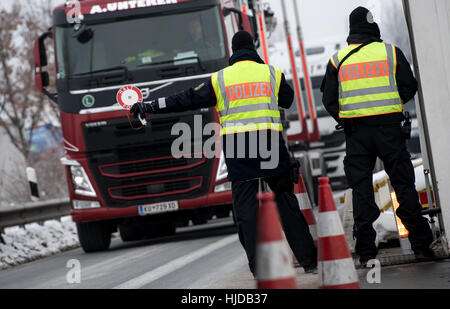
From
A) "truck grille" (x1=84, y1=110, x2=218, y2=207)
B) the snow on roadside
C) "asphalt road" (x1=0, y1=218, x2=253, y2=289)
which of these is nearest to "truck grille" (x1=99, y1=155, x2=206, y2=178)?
"truck grille" (x1=84, y1=110, x2=218, y2=207)

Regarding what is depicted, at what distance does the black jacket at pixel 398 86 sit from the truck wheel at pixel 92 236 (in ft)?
23.5

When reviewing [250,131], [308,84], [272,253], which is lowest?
[272,253]

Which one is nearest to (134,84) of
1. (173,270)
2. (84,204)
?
(84,204)

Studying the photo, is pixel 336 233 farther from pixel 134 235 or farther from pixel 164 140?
pixel 134 235

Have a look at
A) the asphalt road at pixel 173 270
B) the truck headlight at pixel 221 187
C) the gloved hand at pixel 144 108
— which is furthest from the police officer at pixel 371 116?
the truck headlight at pixel 221 187

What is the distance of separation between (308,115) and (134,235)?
463 centimetres

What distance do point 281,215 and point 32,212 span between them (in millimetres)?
10027

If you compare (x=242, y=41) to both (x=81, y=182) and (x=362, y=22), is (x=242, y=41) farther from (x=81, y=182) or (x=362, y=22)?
(x=81, y=182)

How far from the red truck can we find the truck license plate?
1cm

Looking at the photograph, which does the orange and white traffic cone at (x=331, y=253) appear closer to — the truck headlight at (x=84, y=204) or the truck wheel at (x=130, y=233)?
the truck headlight at (x=84, y=204)

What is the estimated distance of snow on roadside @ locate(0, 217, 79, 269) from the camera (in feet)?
44.4

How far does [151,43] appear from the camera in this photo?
40.0 ft

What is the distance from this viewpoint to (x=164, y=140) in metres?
12.5

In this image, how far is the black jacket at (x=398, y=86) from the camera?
6848 millimetres
